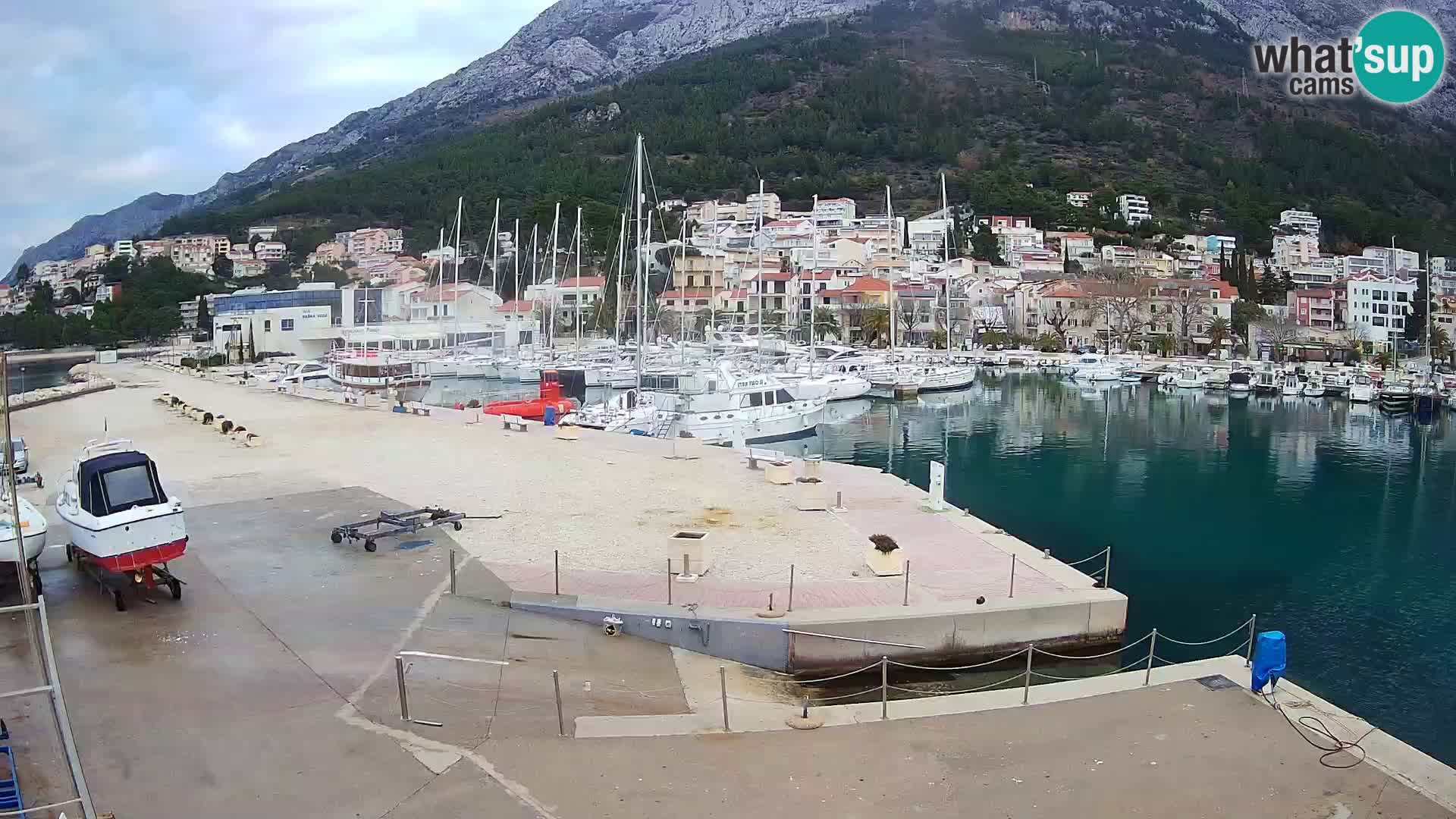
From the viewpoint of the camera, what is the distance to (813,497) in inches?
624

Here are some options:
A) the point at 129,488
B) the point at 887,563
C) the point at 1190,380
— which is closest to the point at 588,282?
the point at 1190,380

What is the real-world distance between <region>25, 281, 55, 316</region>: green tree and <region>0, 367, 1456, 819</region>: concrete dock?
99.7 m

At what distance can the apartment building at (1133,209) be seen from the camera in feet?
428

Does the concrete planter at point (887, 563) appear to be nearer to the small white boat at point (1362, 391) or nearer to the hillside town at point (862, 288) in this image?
the hillside town at point (862, 288)

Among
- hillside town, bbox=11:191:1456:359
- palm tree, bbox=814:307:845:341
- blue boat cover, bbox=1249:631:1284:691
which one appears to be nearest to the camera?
blue boat cover, bbox=1249:631:1284:691

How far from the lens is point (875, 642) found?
10.3 m

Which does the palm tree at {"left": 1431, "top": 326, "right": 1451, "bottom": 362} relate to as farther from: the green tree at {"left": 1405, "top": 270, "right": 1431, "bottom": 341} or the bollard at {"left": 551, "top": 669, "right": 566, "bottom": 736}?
the bollard at {"left": 551, "top": 669, "right": 566, "bottom": 736}

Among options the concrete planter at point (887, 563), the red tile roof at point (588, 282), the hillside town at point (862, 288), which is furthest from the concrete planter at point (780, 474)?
the red tile roof at point (588, 282)

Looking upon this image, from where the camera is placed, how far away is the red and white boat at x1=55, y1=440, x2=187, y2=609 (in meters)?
9.62

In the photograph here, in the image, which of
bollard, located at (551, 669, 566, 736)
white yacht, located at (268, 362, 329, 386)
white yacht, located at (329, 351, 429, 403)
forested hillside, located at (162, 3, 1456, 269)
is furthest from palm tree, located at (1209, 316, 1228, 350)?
bollard, located at (551, 669, 566, 736)

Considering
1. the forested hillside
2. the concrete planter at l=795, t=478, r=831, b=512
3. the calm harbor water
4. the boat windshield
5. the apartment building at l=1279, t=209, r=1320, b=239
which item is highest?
the forested hillside

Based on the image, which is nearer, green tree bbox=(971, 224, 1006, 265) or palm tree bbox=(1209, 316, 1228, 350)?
palm tree bbox=(1209, 316, 1228, 350)

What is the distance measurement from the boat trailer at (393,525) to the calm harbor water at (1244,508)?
9664 millimetres

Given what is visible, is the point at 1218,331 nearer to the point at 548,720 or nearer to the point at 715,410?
the point at 715,410
